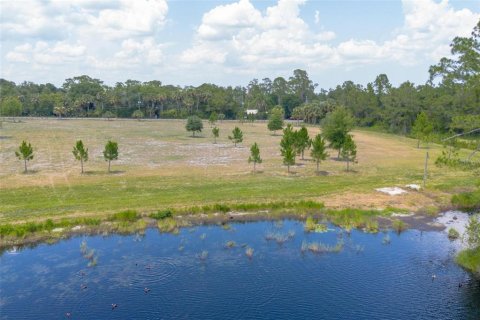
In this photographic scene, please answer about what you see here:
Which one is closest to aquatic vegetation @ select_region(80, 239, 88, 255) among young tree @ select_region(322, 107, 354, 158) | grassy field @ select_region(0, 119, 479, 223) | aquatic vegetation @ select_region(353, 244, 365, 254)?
grassy field @ select_region(0, 119, 479, 223)

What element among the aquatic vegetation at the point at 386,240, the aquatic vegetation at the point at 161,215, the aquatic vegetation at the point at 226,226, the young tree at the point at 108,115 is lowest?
the aquatic vegetation at the point at 226,226

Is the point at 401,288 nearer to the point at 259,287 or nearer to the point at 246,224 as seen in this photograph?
the point at 259,287

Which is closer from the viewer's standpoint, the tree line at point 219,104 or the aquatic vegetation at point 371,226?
the aquatic vegetation at point 371,226

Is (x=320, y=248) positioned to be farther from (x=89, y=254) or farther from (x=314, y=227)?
(x=89, y=254)

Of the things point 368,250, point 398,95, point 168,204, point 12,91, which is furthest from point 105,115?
point 368,250

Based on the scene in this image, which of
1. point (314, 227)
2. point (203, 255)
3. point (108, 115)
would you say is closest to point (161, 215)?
point (203, 255)

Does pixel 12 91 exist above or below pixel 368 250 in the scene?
above

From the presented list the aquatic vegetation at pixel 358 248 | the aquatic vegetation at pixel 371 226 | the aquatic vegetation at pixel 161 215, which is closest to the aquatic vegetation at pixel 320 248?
the aquatic vegetation at pixel 358 248

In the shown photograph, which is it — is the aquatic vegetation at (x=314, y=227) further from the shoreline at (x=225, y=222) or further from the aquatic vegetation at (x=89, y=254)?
the aquatic vegetation at (x=89, y=254)
